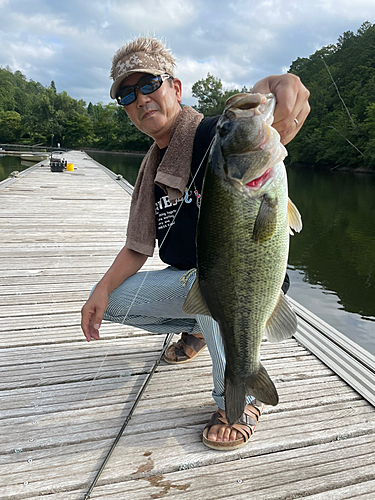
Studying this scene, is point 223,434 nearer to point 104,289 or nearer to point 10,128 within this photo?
point 104,289

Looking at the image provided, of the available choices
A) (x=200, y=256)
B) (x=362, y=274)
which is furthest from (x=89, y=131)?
(x=200, y=256)

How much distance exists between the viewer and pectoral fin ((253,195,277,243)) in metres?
1.33

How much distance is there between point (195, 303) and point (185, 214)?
2.63 feet

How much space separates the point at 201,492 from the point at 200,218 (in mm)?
1237

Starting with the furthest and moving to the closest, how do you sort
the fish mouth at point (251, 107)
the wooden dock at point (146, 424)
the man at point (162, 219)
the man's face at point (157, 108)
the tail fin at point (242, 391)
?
1. the man's face at point (157, 108)
2. the man at point (162, 219)
3. the wooden dock at point (146, 424)
4. the tail fin at point (242, 391)
5. the fish mouth at point (251, 107)

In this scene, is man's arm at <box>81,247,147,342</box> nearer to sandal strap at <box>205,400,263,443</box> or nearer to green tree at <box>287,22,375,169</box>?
sandal strap at <box>205,400,263,443</box>

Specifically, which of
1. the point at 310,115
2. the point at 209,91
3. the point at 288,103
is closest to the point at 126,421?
the point at 288,103

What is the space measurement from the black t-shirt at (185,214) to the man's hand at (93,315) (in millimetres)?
540

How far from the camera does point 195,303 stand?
163 centimetres

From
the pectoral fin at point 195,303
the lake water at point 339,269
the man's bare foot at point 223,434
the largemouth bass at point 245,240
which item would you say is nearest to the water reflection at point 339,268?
the lake water at point 339,269

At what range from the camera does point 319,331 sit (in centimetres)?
309

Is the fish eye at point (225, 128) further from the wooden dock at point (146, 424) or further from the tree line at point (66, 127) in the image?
the tree line at point (66, 127)

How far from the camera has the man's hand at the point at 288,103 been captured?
1.41 meters

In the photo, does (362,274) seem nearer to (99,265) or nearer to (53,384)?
(99,265)
